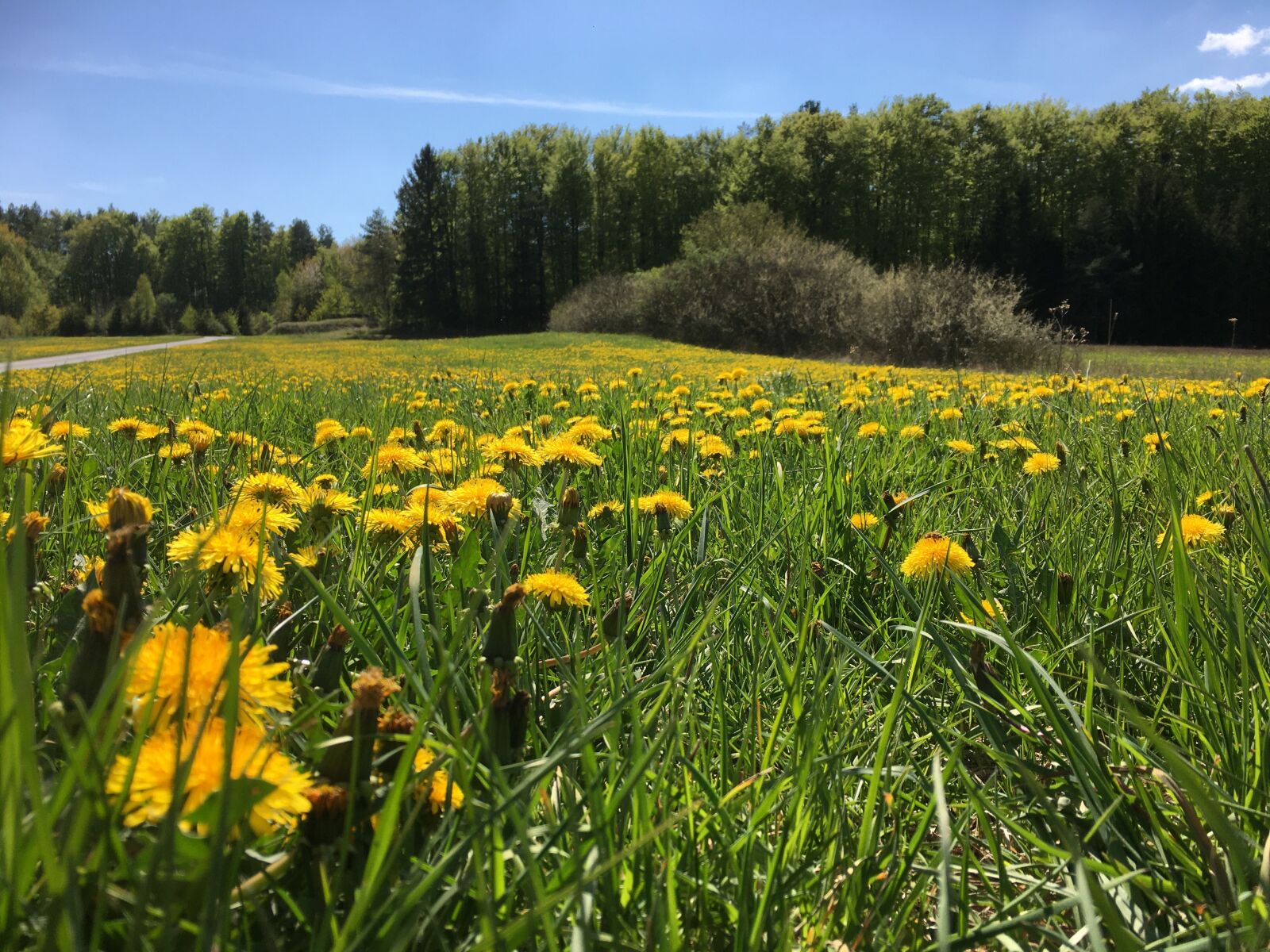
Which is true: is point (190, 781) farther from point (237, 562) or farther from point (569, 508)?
point (569, 508)

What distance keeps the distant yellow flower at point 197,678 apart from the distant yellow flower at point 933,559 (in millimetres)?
1114

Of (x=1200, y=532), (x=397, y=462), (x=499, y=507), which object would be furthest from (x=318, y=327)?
(x=1200, y=532)

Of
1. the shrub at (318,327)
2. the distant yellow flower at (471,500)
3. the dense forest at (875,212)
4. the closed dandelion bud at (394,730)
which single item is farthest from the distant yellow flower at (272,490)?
the shrub at (318,327)

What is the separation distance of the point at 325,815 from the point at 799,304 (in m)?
27.1

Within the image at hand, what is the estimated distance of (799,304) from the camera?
1035 inches

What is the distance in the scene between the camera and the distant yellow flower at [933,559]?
137cm

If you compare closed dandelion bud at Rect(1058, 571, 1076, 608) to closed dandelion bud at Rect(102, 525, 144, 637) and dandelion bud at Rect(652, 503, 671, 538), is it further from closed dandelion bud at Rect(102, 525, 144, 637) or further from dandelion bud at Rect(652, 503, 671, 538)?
closed dandelion bud at Rect(102, 525, 144, 637)

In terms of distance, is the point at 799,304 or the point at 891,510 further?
the point at 799,304

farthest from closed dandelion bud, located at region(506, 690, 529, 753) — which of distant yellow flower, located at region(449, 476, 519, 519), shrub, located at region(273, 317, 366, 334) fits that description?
shrub, located at region(273, 317, 366, 334)

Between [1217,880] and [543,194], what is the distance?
187 feet

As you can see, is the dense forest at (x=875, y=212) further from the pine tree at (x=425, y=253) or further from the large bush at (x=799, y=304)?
the large bush at (x=799, y=304)

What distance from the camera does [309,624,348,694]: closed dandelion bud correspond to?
0.84 m

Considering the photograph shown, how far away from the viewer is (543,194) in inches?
2106

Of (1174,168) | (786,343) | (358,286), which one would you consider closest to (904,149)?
(1174,168)
